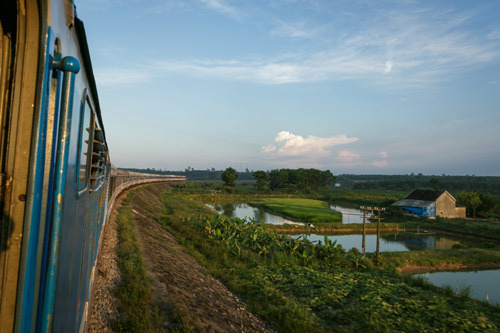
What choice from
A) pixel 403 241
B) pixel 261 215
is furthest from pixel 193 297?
pixel 261 215

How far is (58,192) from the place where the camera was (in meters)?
1.49

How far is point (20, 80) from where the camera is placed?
4.29ft

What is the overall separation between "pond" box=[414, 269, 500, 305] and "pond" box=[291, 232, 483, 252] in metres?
5.80

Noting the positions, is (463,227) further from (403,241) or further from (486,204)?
(486,204)

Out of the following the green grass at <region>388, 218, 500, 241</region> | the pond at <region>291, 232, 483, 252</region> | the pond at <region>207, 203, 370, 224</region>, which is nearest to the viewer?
the pond at <region>291, 232, 483, 252</region>

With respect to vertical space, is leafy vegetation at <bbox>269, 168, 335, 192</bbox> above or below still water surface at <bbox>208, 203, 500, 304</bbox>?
above

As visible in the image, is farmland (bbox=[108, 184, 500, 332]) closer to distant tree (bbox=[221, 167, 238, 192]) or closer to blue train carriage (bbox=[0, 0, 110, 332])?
blue train carriage (bbox=[0, 0, 110, 332])

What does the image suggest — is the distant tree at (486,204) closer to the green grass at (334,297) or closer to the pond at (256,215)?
the pond at (256,215)

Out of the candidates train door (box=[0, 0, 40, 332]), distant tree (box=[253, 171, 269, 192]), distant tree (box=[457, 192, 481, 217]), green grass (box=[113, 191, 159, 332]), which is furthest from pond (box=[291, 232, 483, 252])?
distant tree (box=[253, 171, 269, 192])

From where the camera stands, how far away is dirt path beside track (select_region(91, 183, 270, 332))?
641 cm

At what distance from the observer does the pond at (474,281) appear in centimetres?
1521

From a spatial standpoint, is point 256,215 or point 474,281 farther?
point 256,215

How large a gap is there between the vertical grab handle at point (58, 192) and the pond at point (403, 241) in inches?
979

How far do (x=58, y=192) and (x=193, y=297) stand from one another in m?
6.95
